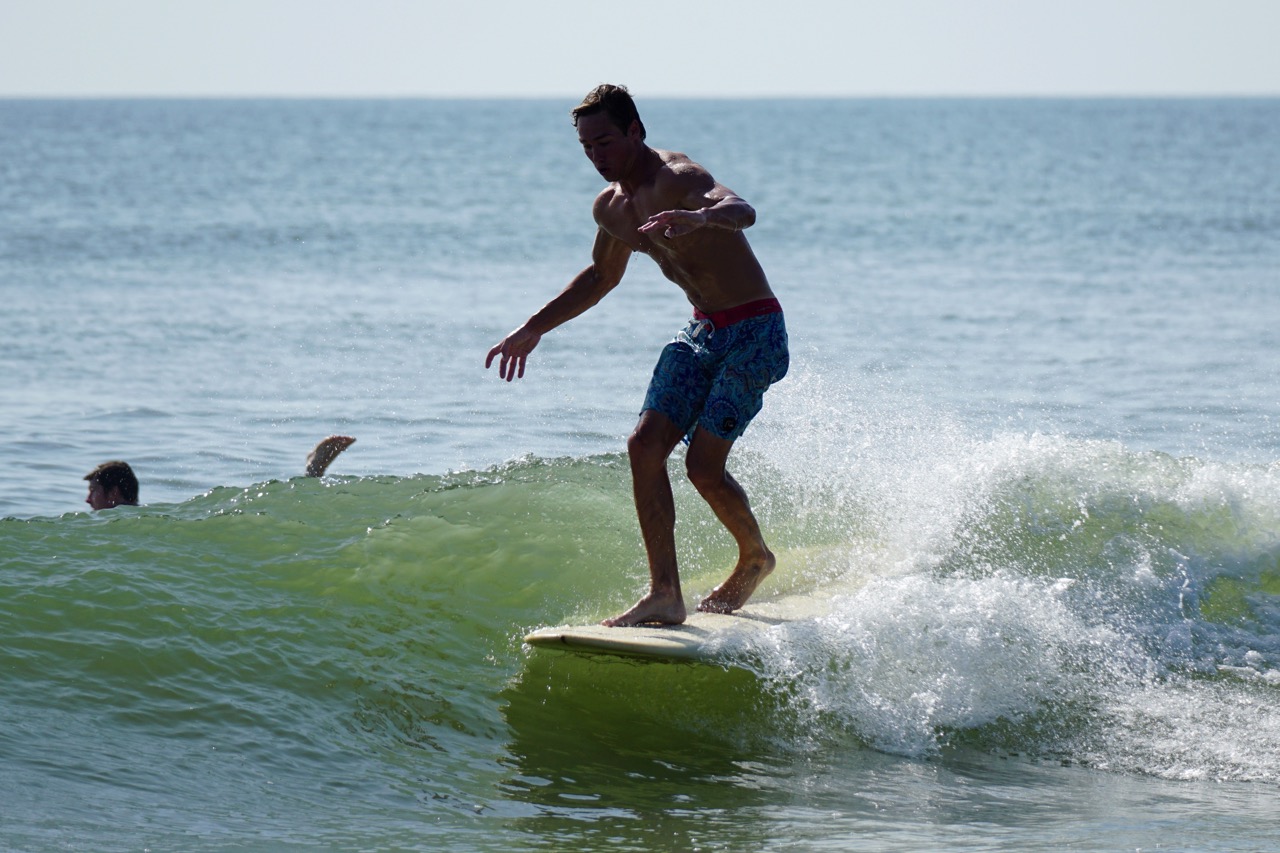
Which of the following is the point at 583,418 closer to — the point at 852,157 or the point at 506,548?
the point at 506,548

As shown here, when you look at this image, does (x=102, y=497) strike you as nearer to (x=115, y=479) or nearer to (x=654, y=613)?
(x=115, y=479)

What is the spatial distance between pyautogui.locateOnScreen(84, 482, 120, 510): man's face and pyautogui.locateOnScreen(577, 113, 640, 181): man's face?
379 centimetres

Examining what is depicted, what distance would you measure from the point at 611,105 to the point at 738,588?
1.95 metres

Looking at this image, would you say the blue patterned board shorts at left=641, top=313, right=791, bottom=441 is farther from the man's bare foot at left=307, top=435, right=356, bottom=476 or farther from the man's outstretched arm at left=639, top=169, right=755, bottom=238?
the man's bare foot at left=307, top=435, right=356, bottom=476

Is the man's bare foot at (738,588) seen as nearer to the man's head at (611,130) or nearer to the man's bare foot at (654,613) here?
the man's bare foot at (654,613)

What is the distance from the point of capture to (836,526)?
733 centimetres

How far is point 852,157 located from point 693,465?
202 feet

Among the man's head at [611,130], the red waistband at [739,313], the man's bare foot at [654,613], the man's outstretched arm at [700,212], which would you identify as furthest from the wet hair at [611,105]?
the man's bare foot at [654,613]

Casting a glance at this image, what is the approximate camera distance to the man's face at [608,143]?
523 centimetres

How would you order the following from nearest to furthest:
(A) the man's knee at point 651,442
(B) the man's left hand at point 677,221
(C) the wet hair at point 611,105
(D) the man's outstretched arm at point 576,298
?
(B) the man's left hand at point 677,221, (C) the wet hair at point 611,105, (A) the man's knee at point 651,442, (D) the man's outstretched arm at point 576,298

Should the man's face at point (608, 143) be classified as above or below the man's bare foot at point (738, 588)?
above

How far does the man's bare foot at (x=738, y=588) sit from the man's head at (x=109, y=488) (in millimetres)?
3541

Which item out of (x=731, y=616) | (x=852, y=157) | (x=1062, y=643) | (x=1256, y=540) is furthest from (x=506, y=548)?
(x=852, y=157)

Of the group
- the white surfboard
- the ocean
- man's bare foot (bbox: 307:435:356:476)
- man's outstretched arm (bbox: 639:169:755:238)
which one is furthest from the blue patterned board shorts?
man's bare foot (bbox: 307:435:356:476)
